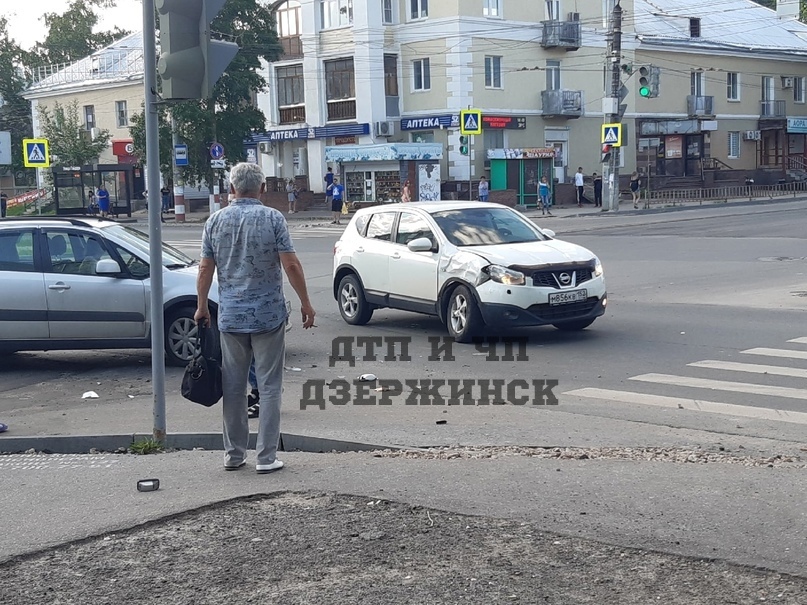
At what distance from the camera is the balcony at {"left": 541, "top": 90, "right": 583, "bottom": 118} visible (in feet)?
174

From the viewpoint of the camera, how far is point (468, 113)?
4006 cm

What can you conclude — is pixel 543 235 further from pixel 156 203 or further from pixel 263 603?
pixel 263 603

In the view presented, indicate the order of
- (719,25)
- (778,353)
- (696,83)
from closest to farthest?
(778,353)
(696,83)
(719,25)

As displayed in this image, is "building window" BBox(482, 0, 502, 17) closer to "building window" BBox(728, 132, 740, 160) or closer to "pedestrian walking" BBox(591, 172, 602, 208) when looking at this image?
"pedestrian walking" BBox(591, 172, 602, 208)

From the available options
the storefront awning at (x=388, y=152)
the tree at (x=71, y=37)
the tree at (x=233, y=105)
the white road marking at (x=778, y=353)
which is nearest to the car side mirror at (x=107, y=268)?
the white road marking at (x=778, y=353)

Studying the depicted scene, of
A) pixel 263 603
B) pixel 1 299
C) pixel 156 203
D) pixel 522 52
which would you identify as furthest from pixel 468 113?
pixel 263 603

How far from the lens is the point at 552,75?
54.4m

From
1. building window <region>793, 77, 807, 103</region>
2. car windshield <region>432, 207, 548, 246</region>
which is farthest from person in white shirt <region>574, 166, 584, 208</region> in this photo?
car windshield <region>432, 207, 548, 246</region>

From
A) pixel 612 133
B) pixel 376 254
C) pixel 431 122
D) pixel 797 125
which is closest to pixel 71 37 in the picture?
pixel 431 122

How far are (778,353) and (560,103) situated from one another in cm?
4313

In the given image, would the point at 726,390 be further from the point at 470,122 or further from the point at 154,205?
the point at 470,122

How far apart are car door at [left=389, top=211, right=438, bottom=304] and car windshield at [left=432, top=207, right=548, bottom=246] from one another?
0.80 feet

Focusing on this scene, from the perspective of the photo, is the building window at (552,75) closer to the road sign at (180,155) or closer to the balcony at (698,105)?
the balcony at (698,105)

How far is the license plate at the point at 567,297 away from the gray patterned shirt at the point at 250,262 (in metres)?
6.29
